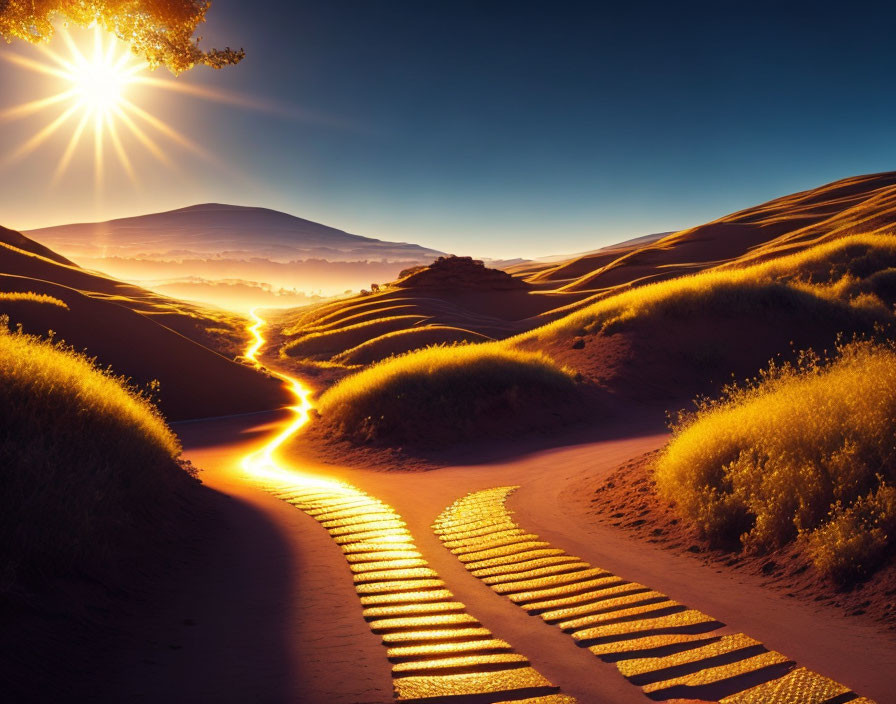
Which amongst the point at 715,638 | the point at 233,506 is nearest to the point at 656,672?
the point at 715,638

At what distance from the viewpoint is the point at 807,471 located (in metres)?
6.49

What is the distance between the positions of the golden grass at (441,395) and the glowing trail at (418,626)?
7062 mm

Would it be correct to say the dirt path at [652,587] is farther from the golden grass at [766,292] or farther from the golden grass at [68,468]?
the golden grass at [766,292]

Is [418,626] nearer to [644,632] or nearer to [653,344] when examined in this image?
[644,632]

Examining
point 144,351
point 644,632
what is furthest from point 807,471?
point 144,351

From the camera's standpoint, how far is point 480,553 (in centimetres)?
712

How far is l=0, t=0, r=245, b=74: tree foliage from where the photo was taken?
12617 mm

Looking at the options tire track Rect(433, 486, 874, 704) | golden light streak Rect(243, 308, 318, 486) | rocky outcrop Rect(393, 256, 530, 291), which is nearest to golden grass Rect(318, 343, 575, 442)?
golden light streak Rect(243, 308, 318, 486)

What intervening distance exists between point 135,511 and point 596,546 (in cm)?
517

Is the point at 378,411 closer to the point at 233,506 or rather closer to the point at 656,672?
the point at 233,506

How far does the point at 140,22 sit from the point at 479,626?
565 inches

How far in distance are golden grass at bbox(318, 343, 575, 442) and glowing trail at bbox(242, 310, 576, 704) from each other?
7062 mm

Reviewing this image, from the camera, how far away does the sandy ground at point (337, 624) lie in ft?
13.8

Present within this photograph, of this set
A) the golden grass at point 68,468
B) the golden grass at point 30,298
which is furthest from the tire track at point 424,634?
the golden grass at point 30,298
